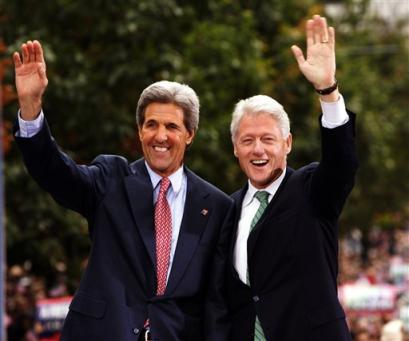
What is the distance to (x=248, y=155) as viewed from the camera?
6059 millimetres

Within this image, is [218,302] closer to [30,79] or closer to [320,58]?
[320,58]

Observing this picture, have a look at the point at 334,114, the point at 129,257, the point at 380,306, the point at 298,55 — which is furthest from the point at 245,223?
the point at 380,306

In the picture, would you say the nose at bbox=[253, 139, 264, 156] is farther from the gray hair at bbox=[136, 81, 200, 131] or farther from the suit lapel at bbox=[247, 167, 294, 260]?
the gray hair at bbox=[136, 81, 200, 131]

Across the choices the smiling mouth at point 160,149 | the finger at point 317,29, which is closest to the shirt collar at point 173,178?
the smiling mouth at point 160,149

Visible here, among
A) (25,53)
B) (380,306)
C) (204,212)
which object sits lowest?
(204,212)

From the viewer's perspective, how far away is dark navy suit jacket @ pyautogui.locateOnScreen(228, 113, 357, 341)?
18.8 feet

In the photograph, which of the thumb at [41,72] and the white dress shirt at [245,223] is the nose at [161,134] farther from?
→ the thumb at [41,72]

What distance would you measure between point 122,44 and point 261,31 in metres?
9.08

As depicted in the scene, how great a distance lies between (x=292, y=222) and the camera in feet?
19.4

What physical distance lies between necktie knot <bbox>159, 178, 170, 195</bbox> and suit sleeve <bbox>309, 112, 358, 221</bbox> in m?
0.73

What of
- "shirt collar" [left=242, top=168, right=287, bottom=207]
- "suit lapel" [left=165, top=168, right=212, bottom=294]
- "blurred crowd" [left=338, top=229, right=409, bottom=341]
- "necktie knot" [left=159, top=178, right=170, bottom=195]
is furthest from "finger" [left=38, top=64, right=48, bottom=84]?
"blurred crowd" [left=338, top=229, right=409, bottom=341]

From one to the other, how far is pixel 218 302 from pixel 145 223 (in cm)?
51

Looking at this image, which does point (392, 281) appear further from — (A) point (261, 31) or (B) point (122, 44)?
(B) point (122, 44)

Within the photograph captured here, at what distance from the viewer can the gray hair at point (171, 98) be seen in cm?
606
